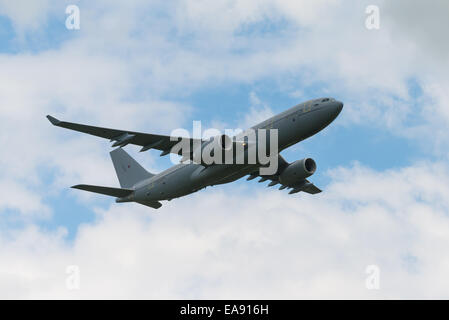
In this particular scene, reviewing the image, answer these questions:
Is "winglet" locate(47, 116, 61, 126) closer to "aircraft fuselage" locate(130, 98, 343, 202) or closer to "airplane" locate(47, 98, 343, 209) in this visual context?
"airplane" locate(47, 98, 343, 209)

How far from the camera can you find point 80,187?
50.8 metres

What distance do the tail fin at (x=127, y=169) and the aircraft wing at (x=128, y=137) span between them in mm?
7889

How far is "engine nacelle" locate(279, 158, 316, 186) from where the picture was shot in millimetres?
53000

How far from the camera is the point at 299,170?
53094mm

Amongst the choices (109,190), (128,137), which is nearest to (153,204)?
(109,190)

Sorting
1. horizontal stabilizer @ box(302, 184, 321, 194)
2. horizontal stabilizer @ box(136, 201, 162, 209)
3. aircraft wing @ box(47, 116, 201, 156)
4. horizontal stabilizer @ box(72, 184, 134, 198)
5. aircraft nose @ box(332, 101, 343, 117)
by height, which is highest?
aircraft nose @ box(332, 101, 343, 117)

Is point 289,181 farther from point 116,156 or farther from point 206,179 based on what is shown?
point 116,156

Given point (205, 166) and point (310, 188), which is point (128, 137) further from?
point (310, 188)

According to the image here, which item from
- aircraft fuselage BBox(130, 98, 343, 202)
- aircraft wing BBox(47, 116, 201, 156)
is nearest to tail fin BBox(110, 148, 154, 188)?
aircraft fuselage BBox(130, 98, 343, 202)

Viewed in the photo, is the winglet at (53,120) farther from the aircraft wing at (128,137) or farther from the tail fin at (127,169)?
the tail fin at (127,169)

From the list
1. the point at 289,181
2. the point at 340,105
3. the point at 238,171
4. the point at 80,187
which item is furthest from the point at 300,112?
the point at 80,187

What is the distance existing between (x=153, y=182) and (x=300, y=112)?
13.8m

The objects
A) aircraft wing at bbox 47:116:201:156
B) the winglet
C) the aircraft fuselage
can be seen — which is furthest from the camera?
the aircraft fuselage

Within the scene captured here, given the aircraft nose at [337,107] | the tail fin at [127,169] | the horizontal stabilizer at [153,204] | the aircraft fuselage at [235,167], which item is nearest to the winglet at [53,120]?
the aircraft fuselage at [235,167]
